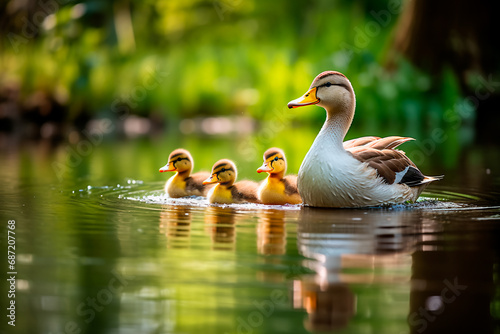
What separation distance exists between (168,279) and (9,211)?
310cm

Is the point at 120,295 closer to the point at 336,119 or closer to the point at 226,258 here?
the point at 226,258

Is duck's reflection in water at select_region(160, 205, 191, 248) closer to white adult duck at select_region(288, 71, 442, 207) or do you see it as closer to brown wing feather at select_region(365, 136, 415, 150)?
white adult duck at select_region(288, 71, 442, 207)

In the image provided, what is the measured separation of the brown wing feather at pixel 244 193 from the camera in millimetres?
7781

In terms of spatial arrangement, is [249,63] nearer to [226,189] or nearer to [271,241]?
[226,189]

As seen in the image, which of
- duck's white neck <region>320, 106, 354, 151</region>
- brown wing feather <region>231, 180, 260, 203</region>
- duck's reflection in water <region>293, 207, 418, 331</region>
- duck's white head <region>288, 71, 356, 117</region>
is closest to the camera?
duck's reflection in water <region>293, 207, 418, 331</region>

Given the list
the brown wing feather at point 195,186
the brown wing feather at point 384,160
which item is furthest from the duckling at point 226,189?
the brown wing feather at point 384,160

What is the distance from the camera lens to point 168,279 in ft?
14.3

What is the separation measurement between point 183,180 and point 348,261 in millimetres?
3861

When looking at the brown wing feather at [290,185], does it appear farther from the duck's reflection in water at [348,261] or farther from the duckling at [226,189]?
the duck's reflection in water at [348,261]

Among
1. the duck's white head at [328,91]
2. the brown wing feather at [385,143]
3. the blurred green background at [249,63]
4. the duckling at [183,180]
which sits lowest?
the duckling at [183,180]

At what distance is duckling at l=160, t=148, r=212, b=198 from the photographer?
831 centimetres

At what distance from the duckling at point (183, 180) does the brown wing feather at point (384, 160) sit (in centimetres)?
172

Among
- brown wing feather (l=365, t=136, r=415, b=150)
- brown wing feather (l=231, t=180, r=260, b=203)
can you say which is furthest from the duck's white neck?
brown wing feather (l=231, t=180, r=260, b=203)

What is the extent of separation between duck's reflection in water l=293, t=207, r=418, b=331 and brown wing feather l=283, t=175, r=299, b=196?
75 centimetres
